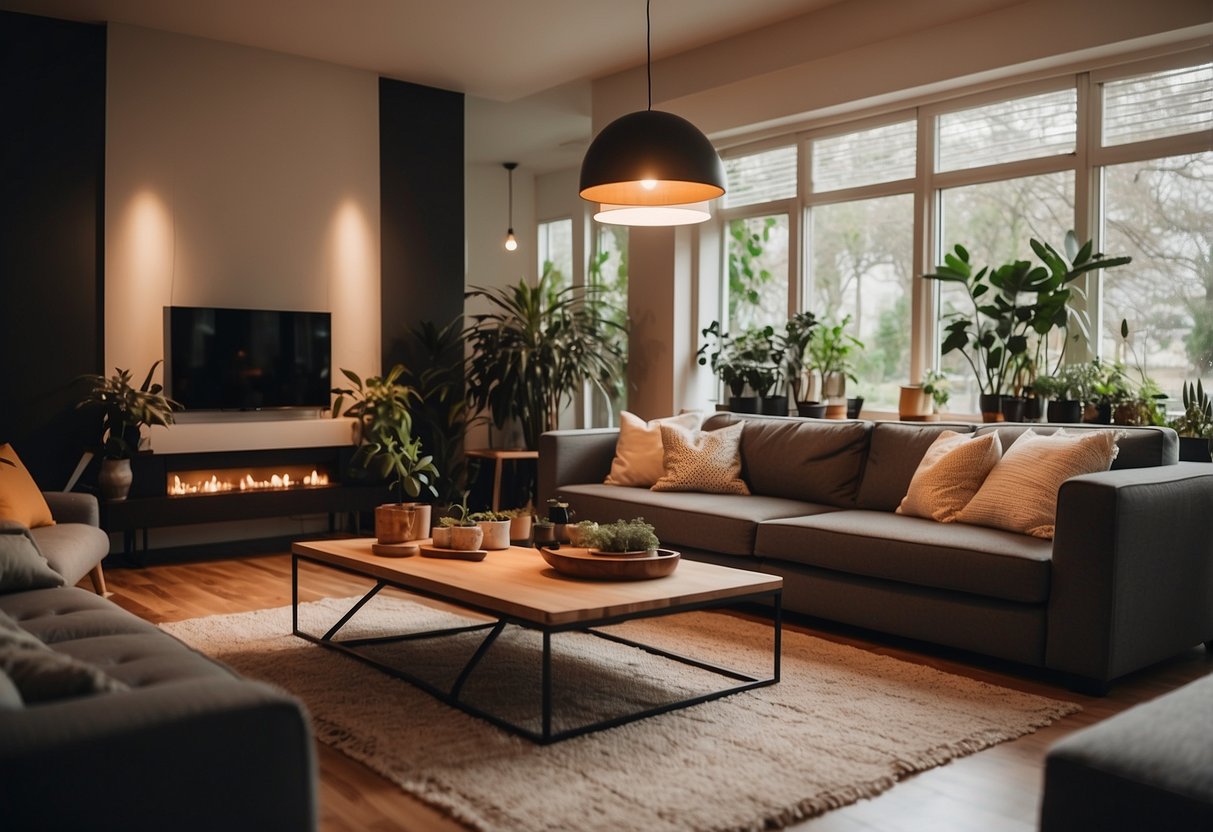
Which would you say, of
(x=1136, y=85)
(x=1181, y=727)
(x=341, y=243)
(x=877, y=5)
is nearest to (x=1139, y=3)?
(x=1136, y=85)

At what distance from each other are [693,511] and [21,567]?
100 inches

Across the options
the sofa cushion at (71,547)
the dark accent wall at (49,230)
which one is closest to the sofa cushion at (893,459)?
the sofa cushion at (71,547)

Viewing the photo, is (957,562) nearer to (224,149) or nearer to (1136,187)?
(1136,187)

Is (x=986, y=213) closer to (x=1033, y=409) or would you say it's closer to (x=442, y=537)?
(x=1033, y=409)

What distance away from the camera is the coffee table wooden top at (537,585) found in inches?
109

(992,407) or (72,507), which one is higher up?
(992,407)

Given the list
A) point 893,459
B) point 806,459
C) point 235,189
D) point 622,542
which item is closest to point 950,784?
point 622,542

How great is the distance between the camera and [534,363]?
672 cm

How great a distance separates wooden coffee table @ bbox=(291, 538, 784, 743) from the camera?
2.73 meters

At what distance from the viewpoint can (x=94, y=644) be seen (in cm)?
235

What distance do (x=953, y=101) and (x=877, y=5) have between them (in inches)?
27.4

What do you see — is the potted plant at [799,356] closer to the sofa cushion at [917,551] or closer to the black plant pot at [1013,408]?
the black plant pot at [1013,408]

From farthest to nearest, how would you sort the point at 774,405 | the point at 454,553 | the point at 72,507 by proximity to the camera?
1. the point at 774,405
2. the point at 72,507
3. the point at 454,553

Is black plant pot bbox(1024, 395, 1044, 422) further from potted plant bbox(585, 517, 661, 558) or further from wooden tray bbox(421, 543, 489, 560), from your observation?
wooden tray bbox(421, 543, 489, 560)
